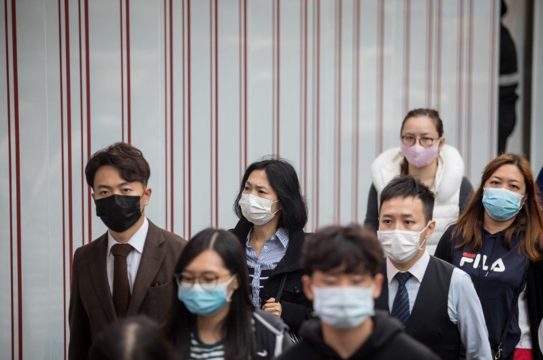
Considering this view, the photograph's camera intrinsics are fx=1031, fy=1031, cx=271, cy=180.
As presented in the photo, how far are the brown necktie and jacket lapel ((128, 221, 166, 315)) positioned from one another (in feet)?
0.15

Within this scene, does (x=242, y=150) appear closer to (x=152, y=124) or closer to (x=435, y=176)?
(x=152, y=124)

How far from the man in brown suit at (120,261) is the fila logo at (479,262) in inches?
55.3

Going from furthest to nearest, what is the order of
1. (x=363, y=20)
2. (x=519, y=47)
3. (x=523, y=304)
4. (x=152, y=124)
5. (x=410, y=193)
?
(x=519, y=47) → (x=363, y=20) → (x=152, y=124) → (x=523, y=304) → (x=410, y=193)

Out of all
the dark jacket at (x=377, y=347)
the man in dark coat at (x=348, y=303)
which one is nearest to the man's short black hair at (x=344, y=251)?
the man in dark coat at (x=348, y=303)

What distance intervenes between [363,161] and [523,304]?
6.93 feet

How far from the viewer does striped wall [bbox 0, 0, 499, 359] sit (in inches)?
232

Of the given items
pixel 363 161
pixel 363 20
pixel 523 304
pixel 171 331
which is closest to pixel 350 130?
pixel 363 161

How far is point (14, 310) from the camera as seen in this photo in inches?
232

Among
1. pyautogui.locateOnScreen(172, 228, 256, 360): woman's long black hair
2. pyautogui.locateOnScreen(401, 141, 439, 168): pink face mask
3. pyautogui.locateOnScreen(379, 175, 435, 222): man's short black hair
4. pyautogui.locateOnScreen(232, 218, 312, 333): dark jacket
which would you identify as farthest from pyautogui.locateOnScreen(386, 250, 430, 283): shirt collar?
pyautogui.locateOnScreen(401, 141, 439, 168): pink face mask

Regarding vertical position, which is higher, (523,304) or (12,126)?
(12,126)

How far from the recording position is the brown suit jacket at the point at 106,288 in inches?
178

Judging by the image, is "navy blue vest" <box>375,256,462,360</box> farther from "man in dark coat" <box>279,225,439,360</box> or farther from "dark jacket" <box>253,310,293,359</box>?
"man in dark coat" <box>279,225,439,360</box>

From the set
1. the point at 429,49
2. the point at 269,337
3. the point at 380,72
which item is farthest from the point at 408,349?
the point at 429,49

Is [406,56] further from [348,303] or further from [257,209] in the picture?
[348,303]
